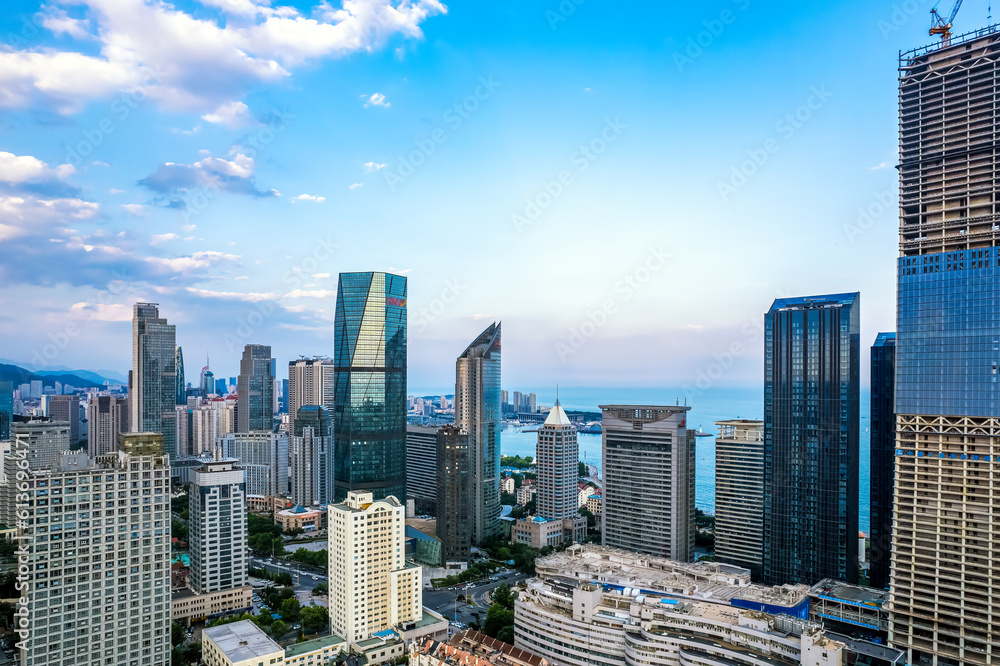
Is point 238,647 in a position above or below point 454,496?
below

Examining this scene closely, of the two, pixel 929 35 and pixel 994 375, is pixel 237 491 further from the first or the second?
pixel 929 35

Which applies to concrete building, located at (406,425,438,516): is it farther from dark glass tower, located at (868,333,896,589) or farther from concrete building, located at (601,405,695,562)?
dark glass tower, located at (868,333,896,589)

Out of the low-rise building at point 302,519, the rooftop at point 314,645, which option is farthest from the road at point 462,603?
the low-rise building at point 302,519

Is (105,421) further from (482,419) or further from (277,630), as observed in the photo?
(277,630)

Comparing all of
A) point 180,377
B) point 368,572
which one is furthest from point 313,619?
point 180,377

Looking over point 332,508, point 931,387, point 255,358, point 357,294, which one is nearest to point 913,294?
point 931,387

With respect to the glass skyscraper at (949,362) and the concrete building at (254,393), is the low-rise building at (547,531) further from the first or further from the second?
the concrete building at (254,393)

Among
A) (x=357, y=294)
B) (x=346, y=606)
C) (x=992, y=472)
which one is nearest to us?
(x=992, y=472)
